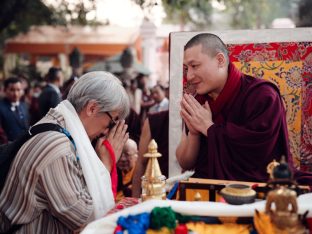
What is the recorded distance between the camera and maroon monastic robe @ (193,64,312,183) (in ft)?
7.37

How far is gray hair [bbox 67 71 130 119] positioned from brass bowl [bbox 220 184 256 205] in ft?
2.73

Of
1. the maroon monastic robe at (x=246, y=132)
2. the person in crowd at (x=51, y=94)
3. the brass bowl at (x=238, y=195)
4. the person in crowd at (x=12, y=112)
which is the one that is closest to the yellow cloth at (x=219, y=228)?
the brass bowl at (x=238, y=195)

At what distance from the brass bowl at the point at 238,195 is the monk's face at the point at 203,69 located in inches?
30.9

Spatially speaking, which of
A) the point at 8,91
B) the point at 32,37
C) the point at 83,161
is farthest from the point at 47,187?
the point at 32,37

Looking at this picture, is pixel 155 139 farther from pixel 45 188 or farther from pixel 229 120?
pixel 45 188

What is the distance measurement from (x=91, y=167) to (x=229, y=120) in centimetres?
79

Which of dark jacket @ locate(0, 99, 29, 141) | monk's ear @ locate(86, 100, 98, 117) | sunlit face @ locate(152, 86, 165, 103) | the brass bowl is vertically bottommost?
dark jacket @ locate(0, 99, 29, 141)

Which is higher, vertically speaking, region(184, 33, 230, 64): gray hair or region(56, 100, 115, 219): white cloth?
region(184, 33, 230, 64): gray hair

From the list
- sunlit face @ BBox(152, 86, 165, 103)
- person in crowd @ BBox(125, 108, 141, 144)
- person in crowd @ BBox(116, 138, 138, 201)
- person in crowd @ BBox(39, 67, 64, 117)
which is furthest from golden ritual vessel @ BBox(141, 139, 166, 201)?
sunlit face @ BBox(152, 86, 165, 103)

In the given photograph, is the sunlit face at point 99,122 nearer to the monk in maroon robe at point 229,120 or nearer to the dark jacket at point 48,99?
the monk in maroon robe at point 229,120

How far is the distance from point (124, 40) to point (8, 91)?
14.6 meters

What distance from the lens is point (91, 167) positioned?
2.19 metres

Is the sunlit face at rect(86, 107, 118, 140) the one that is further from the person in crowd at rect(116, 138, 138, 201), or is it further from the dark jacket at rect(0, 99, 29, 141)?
the dark jacket at rect(0, 99, 29, 141)

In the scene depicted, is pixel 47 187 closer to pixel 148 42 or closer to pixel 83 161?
pixel 83 161
